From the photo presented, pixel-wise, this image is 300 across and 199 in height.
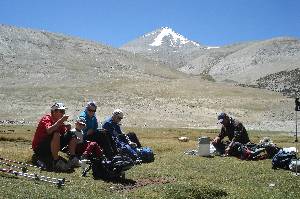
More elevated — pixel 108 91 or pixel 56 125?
pixel 108 91

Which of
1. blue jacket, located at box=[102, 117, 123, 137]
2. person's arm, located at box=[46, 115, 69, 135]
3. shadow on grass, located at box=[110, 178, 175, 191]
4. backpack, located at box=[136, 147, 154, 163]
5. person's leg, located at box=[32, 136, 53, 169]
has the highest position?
person's arm, located at box=[46, 115, 69, 135]

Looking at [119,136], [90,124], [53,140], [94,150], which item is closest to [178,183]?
[94,150]

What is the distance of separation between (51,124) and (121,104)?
66675mm

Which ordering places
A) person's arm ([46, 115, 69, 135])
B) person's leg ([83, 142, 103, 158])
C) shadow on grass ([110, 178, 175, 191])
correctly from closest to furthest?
shadow on grass ([110, 178, 175, 191]), person's arm ([46, 115, 69, 135]), person's leg ([83, 142, 103, 158])

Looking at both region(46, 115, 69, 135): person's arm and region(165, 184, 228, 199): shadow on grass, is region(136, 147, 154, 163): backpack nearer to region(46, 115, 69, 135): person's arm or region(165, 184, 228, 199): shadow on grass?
region(46, 115, 69, 135): person's arm

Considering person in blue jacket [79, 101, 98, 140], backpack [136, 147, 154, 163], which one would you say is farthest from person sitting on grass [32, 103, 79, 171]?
backpack [136, 147, 154, 163]

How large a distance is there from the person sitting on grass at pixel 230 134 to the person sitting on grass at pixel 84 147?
7.21 metres

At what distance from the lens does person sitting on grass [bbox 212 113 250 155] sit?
72.0 ft

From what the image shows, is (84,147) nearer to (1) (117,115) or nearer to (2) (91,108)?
(2) (91,108)

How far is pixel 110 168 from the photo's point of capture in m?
15.1

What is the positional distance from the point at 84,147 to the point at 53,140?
1.76 metres

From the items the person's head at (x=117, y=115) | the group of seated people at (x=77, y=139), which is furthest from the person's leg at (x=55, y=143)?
the person's head at (x=117, y=115)

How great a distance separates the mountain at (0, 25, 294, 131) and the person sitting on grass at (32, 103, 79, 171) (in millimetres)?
42611

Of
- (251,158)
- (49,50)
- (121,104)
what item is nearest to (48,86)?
(121,104)
